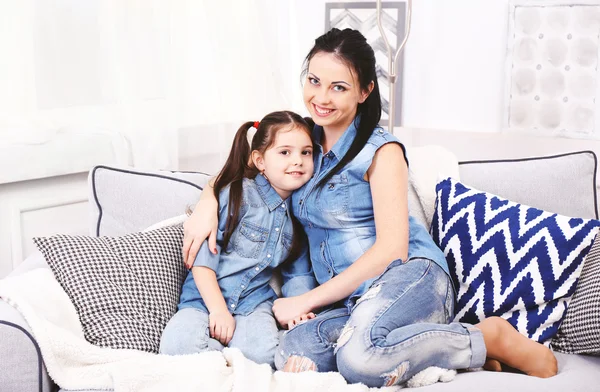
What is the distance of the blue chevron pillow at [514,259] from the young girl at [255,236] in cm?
37

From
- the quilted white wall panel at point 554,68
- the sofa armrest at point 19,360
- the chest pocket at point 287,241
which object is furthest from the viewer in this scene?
the quilted white wall panel at point 554,68

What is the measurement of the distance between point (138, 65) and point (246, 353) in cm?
123

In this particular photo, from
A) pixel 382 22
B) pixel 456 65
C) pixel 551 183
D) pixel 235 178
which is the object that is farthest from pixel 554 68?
pixel 235 178

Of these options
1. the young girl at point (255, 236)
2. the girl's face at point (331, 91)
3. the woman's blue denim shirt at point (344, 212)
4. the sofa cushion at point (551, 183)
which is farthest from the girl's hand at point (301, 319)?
the sofa cushion at point (551, 183)

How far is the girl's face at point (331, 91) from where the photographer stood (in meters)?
1.69

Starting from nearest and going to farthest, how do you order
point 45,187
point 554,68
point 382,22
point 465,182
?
point 465,182 < point 45,187 < point 554,68 < point 382,22

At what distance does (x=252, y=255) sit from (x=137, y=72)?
0.98 metres

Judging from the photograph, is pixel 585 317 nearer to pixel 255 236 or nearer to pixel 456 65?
pixel 255 236

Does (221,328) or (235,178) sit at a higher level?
(235,178)

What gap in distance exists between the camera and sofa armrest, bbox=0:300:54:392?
1.31 metres

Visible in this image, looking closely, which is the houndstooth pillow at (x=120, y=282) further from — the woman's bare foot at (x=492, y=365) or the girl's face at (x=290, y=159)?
the woman's bare foot at (x=492, y=365)

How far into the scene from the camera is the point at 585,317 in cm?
150

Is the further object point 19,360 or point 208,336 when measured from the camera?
point 208,336

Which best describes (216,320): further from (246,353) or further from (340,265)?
(340,265)
